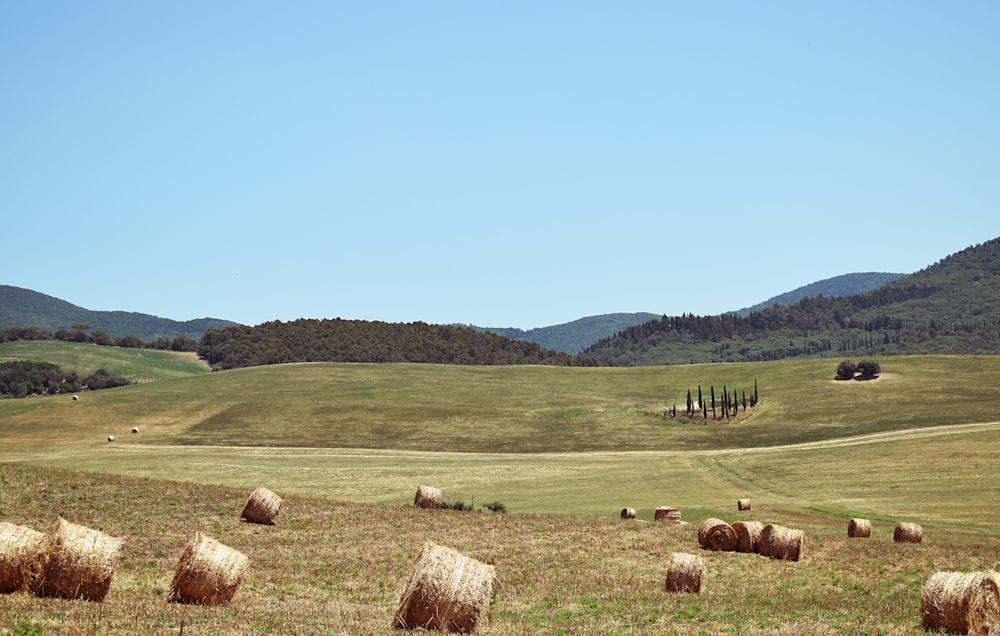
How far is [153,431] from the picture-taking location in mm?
97062

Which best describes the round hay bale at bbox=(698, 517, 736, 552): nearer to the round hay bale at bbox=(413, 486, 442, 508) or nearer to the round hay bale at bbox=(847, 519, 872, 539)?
the round hay bale at bbox=(847, 519, 872, 539)

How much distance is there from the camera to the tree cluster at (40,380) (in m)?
143

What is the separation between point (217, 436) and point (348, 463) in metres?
25.2

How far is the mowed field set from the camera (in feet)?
66.0

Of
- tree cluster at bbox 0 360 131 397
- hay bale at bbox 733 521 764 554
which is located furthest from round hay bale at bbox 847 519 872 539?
tree cluster at bbox 0 360 131 397

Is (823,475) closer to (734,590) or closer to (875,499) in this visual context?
(875,499)

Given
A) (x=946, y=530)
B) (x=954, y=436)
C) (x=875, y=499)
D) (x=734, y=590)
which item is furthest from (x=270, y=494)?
(x=954, y=436)

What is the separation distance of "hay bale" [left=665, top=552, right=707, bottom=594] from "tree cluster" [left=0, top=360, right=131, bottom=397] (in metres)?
142

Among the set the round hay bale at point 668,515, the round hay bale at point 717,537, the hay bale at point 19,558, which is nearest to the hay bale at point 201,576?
the hay bale at point 19,558

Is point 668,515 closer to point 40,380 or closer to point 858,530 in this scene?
point 858,530

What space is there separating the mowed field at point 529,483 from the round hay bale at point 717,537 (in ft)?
1.92

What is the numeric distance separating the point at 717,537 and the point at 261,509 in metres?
15.2

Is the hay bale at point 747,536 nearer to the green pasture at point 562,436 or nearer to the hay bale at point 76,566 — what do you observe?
the green pasture at point 562,436

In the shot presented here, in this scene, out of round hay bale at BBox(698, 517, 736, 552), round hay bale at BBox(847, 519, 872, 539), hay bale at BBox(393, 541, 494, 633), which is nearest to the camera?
hay bale at BBox(393, 541, 494, 633)
